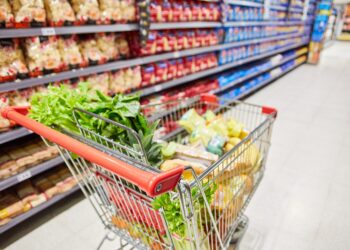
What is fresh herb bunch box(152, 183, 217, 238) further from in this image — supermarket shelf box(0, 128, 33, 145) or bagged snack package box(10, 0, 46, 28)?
bagged snack package box(10, 0, 46, 28)

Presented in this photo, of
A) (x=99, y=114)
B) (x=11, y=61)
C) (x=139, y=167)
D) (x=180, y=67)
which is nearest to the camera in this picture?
(x=139, y=167)

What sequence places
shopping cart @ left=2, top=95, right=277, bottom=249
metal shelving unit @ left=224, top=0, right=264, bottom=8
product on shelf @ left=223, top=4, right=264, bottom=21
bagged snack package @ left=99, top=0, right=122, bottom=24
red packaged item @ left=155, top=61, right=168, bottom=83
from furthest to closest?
product on shelf @ left=223, top=4, right=264, bottom=21 < metal shelving unit @ left=224, top=0, right=264, bottom=8 < red packaged item @ left=155, top=61, right=168, bottom=83 < bagged snack package @ left=99, top=0, right=122, bottom=24 < shopping cart @ left=2, top=95, right=277, bottom=249

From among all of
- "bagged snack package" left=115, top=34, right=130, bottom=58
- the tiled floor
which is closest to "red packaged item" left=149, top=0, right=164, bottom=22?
"bagged snack package" left=115, top=34, right=130, bottom=58

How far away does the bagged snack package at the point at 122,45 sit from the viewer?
2360 millimetres

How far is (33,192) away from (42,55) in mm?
1025

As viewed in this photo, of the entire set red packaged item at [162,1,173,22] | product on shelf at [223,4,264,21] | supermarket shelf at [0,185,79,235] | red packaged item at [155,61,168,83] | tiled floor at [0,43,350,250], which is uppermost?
red packaged item at [162,1,173,22]

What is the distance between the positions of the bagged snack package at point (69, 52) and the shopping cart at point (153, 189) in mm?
895

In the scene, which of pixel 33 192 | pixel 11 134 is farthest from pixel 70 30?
pixel 33 192

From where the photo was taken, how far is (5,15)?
1.50 metres

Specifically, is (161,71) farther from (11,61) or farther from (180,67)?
(11,61)

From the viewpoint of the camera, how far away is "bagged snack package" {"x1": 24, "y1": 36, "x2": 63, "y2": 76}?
173cm

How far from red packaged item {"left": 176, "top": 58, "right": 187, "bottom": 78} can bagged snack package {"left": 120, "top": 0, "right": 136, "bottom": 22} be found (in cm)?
88

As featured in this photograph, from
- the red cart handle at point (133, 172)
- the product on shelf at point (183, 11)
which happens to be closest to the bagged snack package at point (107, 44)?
the product on shelf at point (183, 11)

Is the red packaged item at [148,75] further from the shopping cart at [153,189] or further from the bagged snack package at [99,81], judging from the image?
the shopping cart at [153,189]
